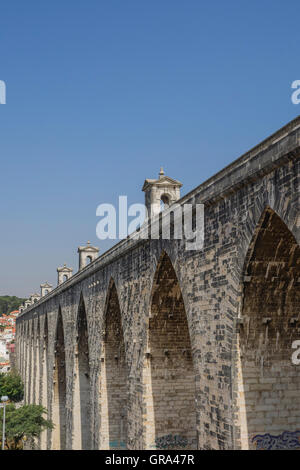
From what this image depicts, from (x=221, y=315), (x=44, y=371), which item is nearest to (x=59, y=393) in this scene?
(x=44, y=371)

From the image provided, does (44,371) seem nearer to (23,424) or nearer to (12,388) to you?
(23,424)

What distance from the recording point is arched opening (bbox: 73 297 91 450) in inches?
1032

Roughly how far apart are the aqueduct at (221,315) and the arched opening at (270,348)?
0.07 ft

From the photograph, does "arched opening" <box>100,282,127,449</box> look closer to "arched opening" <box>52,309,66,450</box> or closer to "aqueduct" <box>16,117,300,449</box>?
"aqueduct" <box>16,117,300,449</box>

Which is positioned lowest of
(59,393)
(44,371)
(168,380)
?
(59,393)

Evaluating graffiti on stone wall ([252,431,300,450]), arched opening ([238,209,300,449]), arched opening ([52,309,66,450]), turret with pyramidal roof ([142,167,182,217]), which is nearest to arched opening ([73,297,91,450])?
arched opening ([52,309,66,450])

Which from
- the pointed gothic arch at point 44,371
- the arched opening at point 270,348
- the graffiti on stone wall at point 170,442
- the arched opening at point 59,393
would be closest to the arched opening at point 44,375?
the pointed gothic arch at point 44,371

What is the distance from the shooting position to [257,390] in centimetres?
1089

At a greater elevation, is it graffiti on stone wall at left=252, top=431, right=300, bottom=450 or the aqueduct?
the aqueduct

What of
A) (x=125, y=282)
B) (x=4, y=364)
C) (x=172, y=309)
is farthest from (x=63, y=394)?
(x=4, y=364)

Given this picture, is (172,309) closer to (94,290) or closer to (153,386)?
(153,386)

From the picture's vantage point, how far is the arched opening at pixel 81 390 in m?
26.2

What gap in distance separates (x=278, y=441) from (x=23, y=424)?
24.9 m

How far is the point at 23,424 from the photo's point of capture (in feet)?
107
